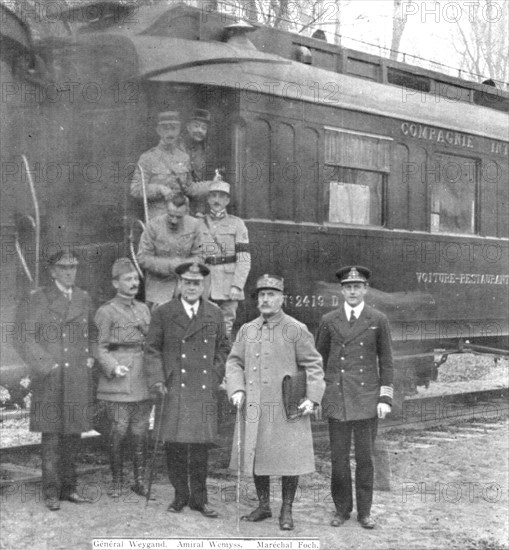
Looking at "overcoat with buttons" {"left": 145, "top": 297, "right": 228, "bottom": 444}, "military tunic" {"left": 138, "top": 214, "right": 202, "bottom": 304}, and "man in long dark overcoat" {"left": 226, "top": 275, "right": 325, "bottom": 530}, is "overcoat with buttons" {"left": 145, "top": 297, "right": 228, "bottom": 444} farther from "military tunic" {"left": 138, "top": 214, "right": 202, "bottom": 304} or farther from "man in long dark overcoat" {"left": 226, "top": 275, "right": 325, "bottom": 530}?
"military tunic" {"left": 138, "top": 214, "right": 202, "bottom": 304}

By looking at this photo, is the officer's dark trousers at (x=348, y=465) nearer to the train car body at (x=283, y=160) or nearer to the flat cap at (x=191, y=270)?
the flat cap at (x=191, y=270)

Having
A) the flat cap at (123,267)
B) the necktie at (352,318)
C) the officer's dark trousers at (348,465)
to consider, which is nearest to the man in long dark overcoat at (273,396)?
the officer's dark trousers at (348,465)

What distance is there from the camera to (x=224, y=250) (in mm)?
6730

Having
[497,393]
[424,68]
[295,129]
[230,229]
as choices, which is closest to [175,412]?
[230,229]

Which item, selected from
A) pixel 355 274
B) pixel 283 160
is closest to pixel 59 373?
pixel 355 274

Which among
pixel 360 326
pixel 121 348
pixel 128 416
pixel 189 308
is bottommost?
pixel 128 416

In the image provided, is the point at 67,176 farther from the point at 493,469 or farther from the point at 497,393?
the point at 497,393

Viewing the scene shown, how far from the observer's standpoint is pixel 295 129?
7.64 meters

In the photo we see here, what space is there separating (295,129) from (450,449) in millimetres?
3129

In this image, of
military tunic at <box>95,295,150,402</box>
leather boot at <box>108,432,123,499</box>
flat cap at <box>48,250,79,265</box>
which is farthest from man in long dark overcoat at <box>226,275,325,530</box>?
flat cap at <box>48,250,79,265</box>

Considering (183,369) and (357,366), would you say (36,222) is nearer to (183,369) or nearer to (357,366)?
(183,369)

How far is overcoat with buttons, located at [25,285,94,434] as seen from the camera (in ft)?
18.9

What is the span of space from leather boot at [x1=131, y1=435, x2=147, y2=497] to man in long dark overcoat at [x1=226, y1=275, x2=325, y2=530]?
0.83 meters

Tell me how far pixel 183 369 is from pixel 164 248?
1.13 m
